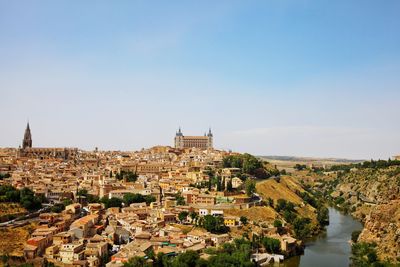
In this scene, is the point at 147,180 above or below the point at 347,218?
above

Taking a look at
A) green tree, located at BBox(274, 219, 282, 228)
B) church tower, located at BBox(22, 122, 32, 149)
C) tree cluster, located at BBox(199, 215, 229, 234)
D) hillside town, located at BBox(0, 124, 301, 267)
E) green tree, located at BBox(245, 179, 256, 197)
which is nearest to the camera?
hillside town, located at BBox(0, 124, 301, 267)

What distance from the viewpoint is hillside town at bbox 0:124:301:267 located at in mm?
25031

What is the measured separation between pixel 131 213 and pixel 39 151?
Answer: 41.0 meters

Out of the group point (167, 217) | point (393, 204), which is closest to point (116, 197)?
point (167, 217)

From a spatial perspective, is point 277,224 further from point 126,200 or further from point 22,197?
point 22,197

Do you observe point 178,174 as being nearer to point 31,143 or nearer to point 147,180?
point 147,180

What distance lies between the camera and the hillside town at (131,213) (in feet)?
82.1

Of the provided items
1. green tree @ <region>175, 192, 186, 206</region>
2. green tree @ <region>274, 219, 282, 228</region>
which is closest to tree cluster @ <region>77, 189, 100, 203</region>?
green tree @ <region>175, 192, 186, 206</region>

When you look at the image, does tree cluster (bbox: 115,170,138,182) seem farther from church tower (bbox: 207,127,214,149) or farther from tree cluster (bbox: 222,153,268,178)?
church tower (bbox: 207,127,214,149)

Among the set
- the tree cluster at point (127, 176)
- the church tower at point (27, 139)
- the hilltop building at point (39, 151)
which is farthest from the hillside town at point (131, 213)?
the church tower at point (27, 139)

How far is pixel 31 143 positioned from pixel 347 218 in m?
48.3

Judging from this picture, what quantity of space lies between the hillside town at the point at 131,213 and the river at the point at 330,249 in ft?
3.69

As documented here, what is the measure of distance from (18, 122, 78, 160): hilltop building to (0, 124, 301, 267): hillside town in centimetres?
1305

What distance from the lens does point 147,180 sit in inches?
1816
